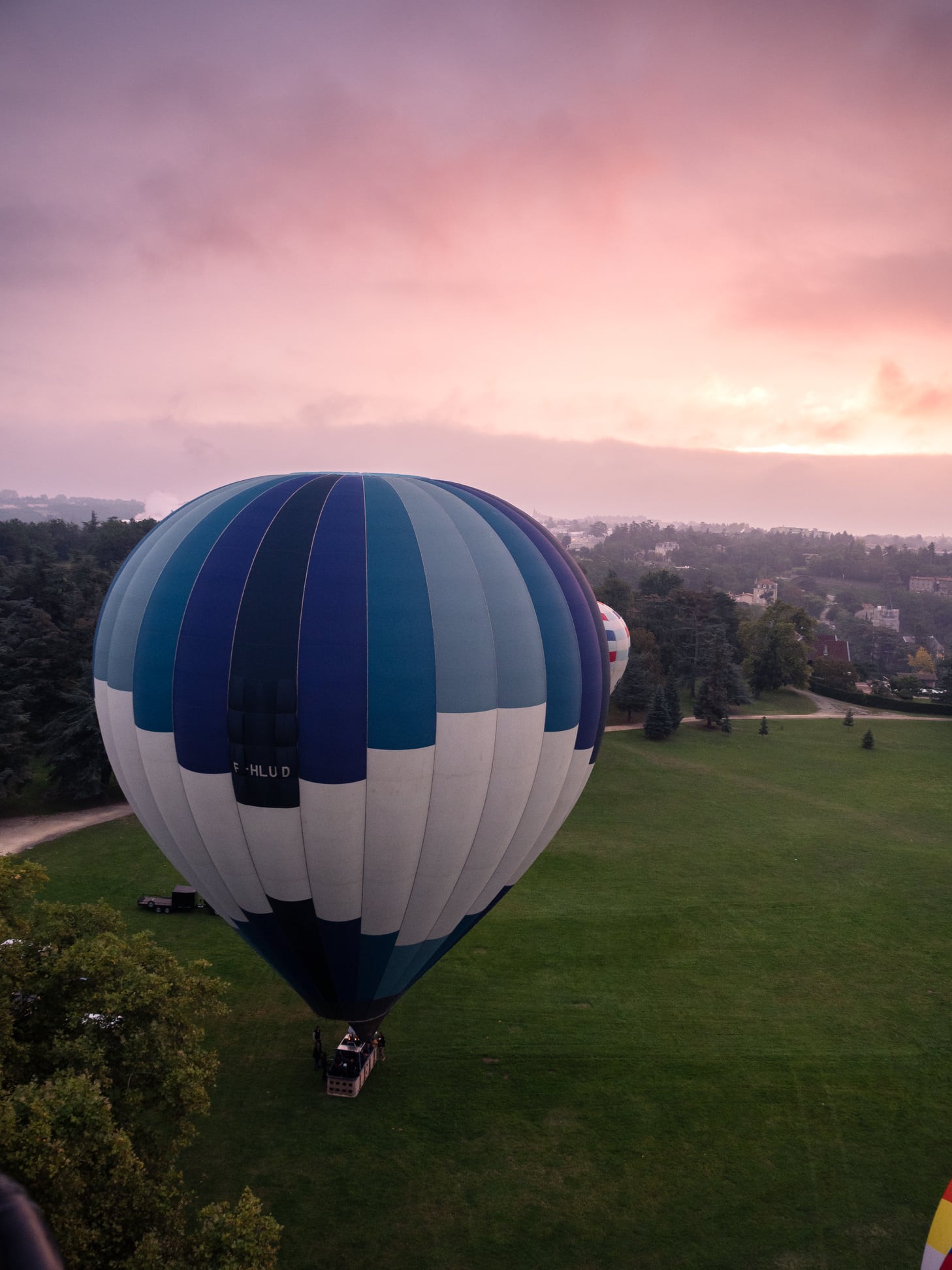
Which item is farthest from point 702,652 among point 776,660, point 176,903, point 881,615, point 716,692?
point 881,615

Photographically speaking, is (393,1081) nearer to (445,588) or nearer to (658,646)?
(445,588)

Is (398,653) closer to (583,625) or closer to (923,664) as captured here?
(583,625)

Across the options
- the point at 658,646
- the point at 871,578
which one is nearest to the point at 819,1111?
the point at 658,646

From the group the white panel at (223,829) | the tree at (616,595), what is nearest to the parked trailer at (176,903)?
the white panel at (223,829)

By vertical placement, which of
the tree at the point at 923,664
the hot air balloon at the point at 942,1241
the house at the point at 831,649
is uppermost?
the house at the point at 831,649

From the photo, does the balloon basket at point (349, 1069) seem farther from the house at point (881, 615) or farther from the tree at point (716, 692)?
the house at point (881, 615)
